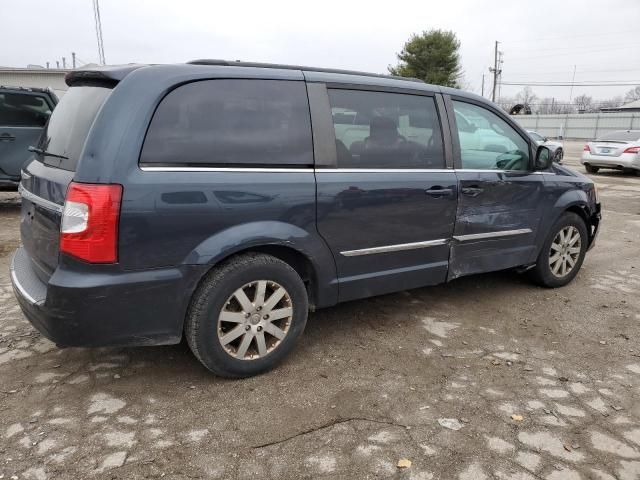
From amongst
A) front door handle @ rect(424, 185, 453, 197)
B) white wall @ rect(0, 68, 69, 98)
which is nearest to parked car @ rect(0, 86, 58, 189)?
front door handle @ rect(424, 185, 453, 197)

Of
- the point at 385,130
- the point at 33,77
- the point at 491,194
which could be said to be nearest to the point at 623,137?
the point at 491,194

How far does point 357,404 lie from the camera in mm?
2811

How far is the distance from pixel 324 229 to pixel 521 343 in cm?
169

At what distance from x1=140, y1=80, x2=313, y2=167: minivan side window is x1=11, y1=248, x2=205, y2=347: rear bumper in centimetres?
61

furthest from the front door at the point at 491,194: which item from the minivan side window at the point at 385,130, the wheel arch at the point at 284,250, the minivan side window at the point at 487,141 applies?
the wheel arch at the point at 284,250

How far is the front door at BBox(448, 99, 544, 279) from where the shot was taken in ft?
12.6

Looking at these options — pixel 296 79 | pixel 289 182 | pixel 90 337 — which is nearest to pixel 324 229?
pixel 289 182

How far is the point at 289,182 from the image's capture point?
295 cm

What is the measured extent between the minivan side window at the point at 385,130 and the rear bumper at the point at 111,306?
50.0 inches

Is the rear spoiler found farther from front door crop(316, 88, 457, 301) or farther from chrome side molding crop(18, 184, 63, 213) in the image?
front door crop(316, 88, 457, 301)

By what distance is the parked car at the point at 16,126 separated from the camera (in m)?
7.62

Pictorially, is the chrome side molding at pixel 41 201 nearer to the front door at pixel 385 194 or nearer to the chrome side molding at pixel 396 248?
the front door at pixel 385 194

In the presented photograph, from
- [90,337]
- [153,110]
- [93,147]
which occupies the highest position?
[153,110]

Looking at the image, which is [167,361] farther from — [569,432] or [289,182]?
[569,432]
